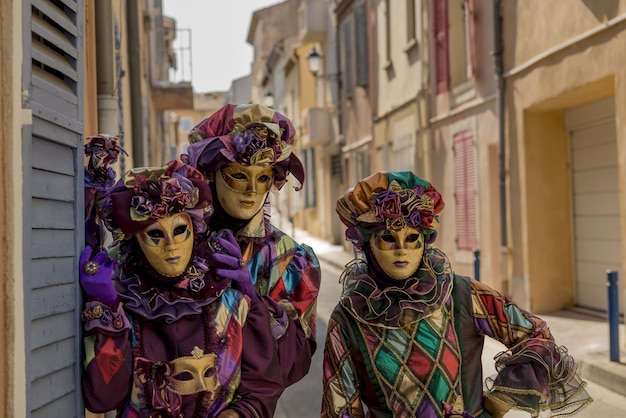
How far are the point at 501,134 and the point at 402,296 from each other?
845cm

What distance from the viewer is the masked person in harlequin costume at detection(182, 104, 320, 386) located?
359 centimetres

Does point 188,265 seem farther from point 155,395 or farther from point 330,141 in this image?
point 330,141

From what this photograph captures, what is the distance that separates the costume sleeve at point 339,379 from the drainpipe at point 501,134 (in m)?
8.27

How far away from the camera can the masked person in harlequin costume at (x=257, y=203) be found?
3594 mm

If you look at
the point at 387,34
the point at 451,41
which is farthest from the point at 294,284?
the point at 387,34

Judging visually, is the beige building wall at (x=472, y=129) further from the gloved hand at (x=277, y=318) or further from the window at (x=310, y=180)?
the window at (x=310, y=180)

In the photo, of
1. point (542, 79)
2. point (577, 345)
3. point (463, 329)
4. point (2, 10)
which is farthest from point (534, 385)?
point (542, 79)

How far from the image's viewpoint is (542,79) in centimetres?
1012

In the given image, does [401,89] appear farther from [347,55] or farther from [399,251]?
[399,251]

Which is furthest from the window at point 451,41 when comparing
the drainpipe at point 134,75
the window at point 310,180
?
the window at point 310,180

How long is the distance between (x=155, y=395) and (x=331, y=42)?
2354cm

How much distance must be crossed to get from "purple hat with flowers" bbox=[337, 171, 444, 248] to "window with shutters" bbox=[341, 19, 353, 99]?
61.9 feet

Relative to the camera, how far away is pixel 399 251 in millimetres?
3188

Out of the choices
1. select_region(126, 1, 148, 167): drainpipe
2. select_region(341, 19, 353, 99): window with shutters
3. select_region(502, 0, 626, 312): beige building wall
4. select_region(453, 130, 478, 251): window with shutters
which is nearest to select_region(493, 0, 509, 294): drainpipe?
select_region(502, 0, 626, 312): beige building wall
